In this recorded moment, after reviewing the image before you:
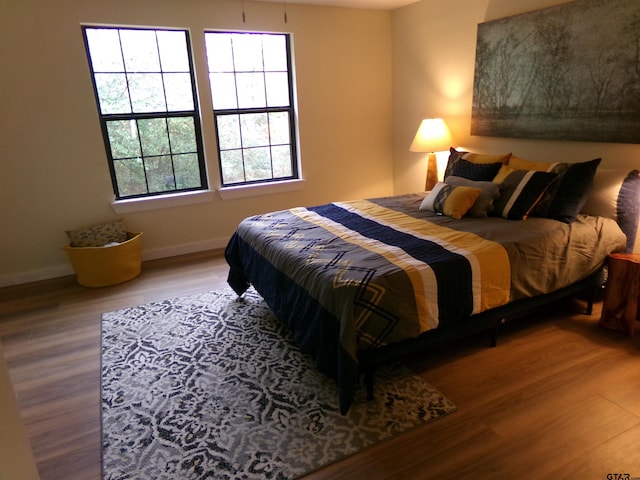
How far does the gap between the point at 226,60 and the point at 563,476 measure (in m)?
4.18

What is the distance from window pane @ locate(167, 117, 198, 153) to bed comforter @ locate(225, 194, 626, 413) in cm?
157

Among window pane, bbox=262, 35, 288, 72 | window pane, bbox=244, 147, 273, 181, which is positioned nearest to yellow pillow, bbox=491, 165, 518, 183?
window pane, bbox=244, 147, 273, 181

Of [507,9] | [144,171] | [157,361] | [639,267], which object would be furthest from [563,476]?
[144,171]

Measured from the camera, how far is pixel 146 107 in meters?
3.97

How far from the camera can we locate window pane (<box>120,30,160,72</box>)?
3.80 meters

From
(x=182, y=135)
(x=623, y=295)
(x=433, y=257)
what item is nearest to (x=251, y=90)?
(x=182, y=135)

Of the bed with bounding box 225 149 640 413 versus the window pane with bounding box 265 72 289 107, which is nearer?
the bed with bounding box 225 149 640 413

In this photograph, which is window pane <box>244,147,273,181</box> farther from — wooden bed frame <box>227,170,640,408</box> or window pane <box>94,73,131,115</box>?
wooden bed frame <box>227,170,640,408</box>

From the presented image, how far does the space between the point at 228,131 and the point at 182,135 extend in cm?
46

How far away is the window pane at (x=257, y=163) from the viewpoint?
14.8 feet

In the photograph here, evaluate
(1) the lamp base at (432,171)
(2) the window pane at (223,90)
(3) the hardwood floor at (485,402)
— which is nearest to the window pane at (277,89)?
(2) the window pane at (223,90)

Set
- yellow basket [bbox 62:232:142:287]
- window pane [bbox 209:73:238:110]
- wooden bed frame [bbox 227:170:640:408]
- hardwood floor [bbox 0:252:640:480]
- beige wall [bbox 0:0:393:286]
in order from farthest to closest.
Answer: window pane [bbox 209:73:238:110] < yellow basket [bbox 62:232:142:287] < beige wall [bbox 0:0:393:286] < wooden bed frame [bbox 227:170:640:408] < hardwood floor [bbox 0:252:640:480]

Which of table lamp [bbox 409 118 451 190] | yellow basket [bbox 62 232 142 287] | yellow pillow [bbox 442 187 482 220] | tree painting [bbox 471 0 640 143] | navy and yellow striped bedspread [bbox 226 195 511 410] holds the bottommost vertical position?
yellow basket [bbox 62 232 142 287]

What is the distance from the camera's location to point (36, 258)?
381 centimetres
